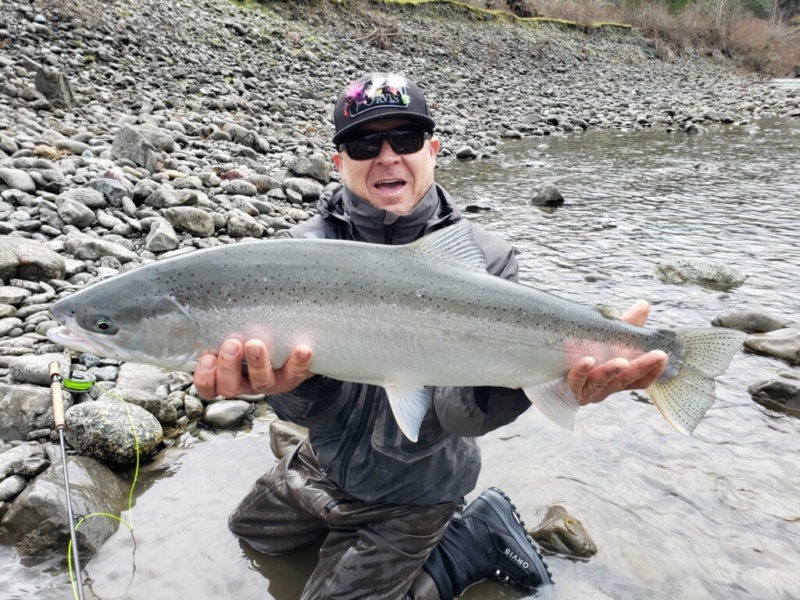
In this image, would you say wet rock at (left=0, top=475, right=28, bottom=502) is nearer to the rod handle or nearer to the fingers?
the rod handle

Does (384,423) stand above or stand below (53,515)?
above

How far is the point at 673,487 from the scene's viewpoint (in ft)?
13.4

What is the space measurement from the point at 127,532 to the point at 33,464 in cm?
73

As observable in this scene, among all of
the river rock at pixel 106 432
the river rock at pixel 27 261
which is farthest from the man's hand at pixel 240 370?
the river rock at pixel 27 261

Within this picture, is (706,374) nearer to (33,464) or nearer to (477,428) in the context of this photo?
(477,428)

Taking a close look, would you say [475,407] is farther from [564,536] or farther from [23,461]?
[23,461]

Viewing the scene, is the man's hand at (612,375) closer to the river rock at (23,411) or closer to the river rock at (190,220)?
the river rock at (23,411)

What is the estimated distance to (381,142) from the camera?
314cm

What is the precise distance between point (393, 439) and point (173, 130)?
35.4ft

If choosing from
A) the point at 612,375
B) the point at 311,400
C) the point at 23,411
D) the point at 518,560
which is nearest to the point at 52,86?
the point at 23,411

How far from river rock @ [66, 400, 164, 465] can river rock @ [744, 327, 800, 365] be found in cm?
548

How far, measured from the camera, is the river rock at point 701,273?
764 cm

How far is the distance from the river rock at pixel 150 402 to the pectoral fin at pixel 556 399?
9.36ft

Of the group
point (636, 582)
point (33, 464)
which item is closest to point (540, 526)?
point (636, 582)
